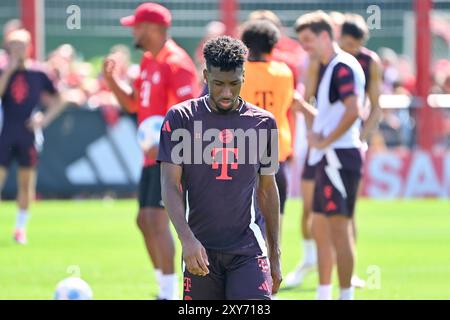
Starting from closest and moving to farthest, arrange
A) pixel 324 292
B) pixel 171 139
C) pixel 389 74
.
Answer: pixel 171 139 < pixel 324 292 < pixel 389 74

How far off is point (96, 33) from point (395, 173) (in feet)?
24.9

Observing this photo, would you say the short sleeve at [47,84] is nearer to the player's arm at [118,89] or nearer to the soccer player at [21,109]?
the soccer player at [21,109]

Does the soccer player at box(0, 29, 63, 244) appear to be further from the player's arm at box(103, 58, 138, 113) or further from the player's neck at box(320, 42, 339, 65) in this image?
the player's neck at box(320, 42, 339, 65)

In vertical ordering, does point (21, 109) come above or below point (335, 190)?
above

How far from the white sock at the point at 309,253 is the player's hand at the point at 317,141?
2.33 metres

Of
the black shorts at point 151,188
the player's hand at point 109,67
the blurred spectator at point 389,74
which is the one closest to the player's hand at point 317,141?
the black shorts at point 151,188

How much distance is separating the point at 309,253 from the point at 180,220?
5954 mm

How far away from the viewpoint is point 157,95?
1086 centimetres

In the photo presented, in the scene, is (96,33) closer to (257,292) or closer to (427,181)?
(427,181)

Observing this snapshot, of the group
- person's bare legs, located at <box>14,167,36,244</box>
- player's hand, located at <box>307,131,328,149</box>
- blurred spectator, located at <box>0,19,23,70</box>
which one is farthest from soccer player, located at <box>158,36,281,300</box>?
blurred spectator, located at <box>0,19,23,70</box>

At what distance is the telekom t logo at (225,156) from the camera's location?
23.3 ft

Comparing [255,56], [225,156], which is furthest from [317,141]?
[225,156]

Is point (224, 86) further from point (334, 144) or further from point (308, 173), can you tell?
point (308, 173)

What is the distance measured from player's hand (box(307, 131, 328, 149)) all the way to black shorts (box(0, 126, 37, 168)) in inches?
259
